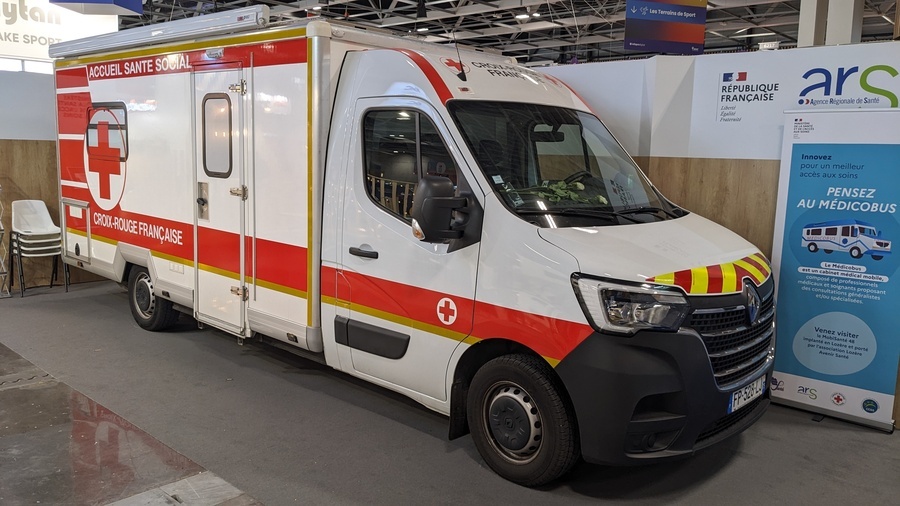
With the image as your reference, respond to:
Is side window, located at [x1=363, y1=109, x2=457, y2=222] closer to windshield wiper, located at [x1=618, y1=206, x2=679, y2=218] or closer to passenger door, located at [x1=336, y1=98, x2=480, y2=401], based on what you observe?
passenger door, located at [x1=336, y1=98, x2=480, y2=401]

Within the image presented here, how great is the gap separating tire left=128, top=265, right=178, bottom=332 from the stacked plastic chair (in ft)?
6.20

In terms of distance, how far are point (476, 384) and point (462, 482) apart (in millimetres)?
529

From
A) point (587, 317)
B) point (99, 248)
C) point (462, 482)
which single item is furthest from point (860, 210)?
point (99, 248)

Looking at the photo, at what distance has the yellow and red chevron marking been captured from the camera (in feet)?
10.7

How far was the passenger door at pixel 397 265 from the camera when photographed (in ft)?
12.4

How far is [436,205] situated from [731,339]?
163cm

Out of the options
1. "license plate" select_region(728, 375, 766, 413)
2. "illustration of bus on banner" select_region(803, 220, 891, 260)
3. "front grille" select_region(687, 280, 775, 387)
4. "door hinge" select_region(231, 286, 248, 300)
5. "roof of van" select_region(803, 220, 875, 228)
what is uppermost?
"roof of van" select_region(803, 220, 875, 228)

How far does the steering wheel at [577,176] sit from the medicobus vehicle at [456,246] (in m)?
0.01

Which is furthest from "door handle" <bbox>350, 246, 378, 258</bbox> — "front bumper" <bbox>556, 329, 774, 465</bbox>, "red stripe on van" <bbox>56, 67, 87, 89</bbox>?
"red stripe on van" <bbox>56, 67, 87, 89</bbox>

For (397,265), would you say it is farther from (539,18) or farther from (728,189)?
(539,18)

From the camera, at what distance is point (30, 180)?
812 centimetres

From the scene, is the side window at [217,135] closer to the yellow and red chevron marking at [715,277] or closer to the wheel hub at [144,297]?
the wheel hub at [144,297]

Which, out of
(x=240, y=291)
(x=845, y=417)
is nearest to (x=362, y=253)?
(x=240, y=291)

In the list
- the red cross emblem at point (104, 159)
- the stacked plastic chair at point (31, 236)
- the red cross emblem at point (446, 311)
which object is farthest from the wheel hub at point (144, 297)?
the red cross emblem at point (446, 311)
